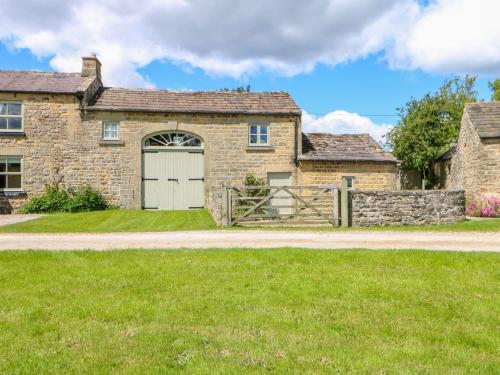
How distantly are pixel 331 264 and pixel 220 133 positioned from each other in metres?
14.1

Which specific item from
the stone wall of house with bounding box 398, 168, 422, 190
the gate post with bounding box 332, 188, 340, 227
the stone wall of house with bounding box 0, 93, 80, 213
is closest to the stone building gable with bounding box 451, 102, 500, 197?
the stone wall of house with bounding box 398, 168, 422, 190

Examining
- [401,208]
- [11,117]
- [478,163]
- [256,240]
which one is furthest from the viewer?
[478,163]

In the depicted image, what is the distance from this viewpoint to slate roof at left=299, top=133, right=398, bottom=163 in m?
20.9

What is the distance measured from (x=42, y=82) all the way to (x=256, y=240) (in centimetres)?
1600

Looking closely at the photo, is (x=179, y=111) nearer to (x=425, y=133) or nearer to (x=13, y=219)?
(x=13, y=219)

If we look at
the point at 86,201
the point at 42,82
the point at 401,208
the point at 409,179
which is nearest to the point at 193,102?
the point at 86,201

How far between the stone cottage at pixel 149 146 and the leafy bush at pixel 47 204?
564 mm

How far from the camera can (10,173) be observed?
64.1ft

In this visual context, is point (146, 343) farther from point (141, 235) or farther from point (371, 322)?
point (141, 235)

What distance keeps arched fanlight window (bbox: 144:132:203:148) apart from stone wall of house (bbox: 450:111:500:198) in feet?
43.9

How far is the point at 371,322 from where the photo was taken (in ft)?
15.7

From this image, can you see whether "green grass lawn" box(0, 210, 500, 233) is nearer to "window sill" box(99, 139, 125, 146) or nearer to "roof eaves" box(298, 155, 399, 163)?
"window sill" box(99, 139, 125, 146)

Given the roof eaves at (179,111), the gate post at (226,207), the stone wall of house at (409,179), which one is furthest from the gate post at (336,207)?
the stone wall of house at (409,179)

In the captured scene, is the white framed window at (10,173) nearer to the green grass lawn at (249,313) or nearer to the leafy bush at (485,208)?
the green grass lawn at (249,313)
